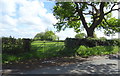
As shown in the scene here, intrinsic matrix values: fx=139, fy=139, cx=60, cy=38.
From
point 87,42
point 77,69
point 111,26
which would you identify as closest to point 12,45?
point 77,69

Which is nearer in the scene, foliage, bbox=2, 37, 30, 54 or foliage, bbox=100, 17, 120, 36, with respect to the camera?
foliage, bbox=2, 37, 30, 54

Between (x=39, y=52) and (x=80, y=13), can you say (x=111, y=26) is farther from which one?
(x=39, y=52)

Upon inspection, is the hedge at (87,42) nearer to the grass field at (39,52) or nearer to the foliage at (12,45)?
the grass field at (39,52)

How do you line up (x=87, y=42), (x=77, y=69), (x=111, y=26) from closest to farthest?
Answer: (x=77, y=69) < (x=87, y=42) < (x=111, y=26)

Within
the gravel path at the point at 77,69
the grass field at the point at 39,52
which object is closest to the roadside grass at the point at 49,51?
the grass field at the point at 39,52

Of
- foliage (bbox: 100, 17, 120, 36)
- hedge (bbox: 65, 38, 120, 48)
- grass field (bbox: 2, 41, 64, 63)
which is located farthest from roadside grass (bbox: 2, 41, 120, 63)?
foliage (bbox: 100, 17, 120, 36)

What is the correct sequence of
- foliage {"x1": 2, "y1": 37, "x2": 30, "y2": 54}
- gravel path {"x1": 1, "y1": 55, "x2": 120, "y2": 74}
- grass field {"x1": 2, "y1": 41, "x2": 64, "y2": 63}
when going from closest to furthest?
1. gravel path {"x1": 1, "y1": 55, "x2": 120, "y2": 74}
2. grass field {"x1": 2, "y1": 41, "x2": 64, "y2": 63}
3. foliage {"x1": 2, "y1": 37, "x2": 30, "y2": 54}

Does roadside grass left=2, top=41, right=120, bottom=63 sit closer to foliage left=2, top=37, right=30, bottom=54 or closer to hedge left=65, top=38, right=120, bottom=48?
foliage left=2, top=37, right=30, bottom=54

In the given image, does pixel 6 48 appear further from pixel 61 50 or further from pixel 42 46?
pixel 61 50

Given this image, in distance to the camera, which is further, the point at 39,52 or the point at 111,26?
the point at 111,26

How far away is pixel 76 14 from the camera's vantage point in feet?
65.1

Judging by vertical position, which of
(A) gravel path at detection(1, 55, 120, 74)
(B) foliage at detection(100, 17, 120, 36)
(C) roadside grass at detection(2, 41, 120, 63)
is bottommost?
(A) gravel path at detection(1, 55, 120, 74)

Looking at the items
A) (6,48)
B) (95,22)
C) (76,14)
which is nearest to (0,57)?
(6,48)

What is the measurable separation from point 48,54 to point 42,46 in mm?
1242
